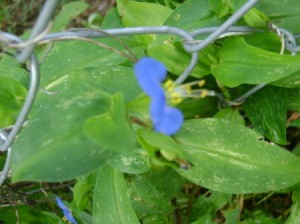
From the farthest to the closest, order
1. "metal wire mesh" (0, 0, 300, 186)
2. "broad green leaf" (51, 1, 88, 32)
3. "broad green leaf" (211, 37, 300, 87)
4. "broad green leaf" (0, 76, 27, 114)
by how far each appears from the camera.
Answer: "broad green leaf" (51, 1, 88, 32) → "broad green leaf" (0, 76, 27, 114) → "broad green leaf" (211, 37, 300, 87) → "metal wire mesh" (0, 0, 300, 186)

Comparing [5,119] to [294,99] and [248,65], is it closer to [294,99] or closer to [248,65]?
[248,65]

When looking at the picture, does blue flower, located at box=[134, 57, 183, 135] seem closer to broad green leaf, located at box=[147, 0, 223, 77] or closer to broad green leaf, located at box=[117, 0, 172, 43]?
broad green leaf, located at box=[147, 0, 223, 77]

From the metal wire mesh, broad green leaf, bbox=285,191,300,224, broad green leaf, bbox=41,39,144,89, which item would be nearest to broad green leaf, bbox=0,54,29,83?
broad green leaf, bbox=41,39,144,89

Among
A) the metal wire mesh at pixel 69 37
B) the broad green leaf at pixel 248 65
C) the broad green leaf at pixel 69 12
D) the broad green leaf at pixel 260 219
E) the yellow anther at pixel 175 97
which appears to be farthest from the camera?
the broad green leaf at pixel 69 12

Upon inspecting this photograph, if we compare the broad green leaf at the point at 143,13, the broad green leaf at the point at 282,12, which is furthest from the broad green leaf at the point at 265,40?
the broad green leaf at the point at 143,13

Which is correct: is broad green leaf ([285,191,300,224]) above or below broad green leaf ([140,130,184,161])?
below

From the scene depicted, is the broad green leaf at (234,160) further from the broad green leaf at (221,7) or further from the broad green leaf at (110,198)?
the broad green leaf at (221,7)
